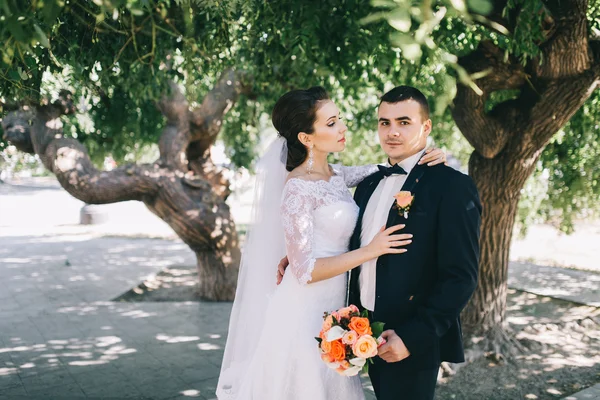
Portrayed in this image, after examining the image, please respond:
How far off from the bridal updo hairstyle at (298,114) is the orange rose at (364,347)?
48.7 inches

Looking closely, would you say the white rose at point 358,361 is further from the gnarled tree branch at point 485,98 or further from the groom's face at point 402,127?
the gnarled tree branch at point 485,98

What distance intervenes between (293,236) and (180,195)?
5.59m

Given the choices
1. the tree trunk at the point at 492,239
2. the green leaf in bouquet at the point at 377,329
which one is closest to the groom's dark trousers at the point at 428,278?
the green leaf in bouquet at the point at 377,329

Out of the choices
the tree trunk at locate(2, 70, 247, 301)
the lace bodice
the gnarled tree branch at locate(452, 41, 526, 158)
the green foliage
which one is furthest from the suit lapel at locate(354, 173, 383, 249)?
the tree trunk at locate(2, 70, 247, 301)

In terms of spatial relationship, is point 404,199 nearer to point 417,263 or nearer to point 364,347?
point 417,263

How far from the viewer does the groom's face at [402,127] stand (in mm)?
2674

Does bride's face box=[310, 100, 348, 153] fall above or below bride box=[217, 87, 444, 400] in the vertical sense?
above

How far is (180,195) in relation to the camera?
8.16 m

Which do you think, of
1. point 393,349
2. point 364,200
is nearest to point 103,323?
point 364,200

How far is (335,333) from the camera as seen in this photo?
249cm

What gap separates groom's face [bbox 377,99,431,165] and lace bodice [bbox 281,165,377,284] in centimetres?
46

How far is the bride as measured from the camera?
2910 millimetres

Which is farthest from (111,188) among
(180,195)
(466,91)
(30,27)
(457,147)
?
(457,147)

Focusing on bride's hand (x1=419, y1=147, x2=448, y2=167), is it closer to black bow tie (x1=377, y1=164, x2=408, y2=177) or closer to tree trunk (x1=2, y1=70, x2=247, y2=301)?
black bow tie (x1=377, y1=164, x2=408, y2=177)
